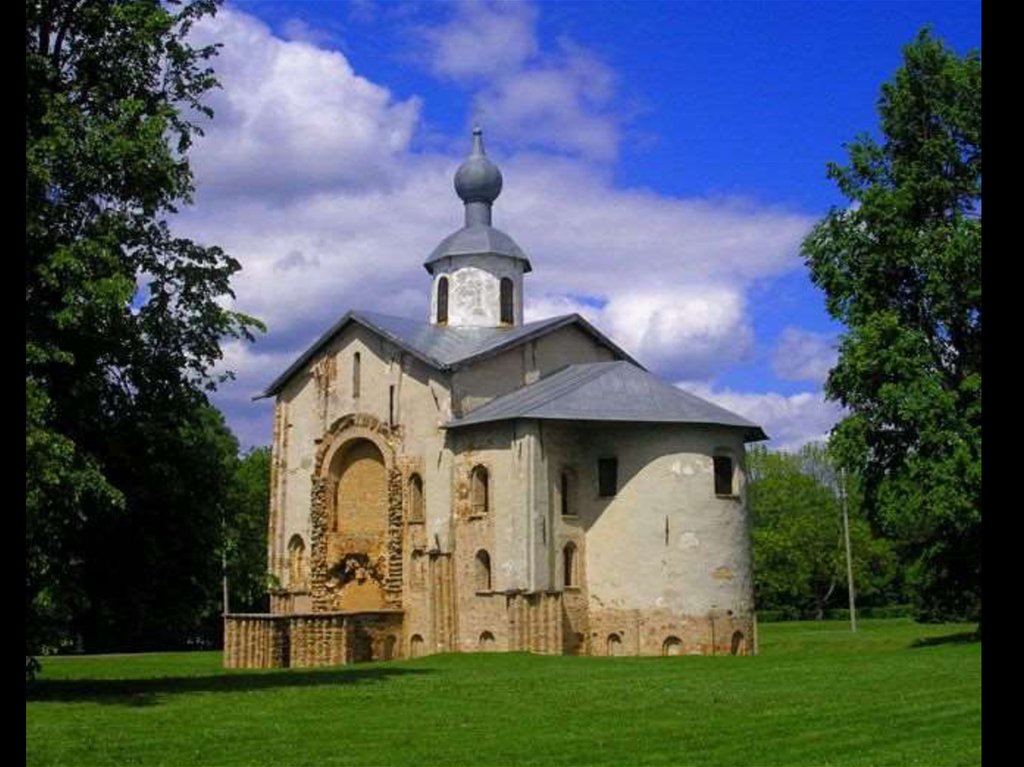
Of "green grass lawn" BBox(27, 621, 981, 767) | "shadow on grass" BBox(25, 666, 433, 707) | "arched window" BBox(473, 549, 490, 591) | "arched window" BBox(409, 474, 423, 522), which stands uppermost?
"arched window" BBox(409, 474, 423, 522)

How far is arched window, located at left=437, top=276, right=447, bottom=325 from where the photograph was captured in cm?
4575

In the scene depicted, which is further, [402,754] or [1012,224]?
[402,754]

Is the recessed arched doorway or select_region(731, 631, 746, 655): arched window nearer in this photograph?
select_region(731, 631, 746, 655): arched window

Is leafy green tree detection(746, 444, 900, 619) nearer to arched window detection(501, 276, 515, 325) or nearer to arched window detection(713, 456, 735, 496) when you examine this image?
arched window detection(501, 276, 515, 325)

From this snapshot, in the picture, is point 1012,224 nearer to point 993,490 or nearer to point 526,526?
A: point 993,490

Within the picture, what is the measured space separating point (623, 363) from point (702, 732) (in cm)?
2560

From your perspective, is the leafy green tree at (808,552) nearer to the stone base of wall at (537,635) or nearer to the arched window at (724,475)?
the arched window at (724,475)

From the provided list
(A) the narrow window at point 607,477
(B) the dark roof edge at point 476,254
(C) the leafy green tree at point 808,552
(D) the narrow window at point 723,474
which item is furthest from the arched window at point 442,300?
(C) the leafy green tree at point 808,552

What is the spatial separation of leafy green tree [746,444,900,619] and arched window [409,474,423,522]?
31278mm

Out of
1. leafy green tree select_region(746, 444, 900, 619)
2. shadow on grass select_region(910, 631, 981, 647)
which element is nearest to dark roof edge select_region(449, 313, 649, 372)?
shadow on grass select_region(910, 631, 981, 647)

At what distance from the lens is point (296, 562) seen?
43188mm

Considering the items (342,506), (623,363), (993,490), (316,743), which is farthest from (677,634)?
(993,490)

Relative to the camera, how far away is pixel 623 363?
39719 mm

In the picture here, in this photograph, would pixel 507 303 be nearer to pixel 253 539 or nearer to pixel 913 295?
pixel 913 295
